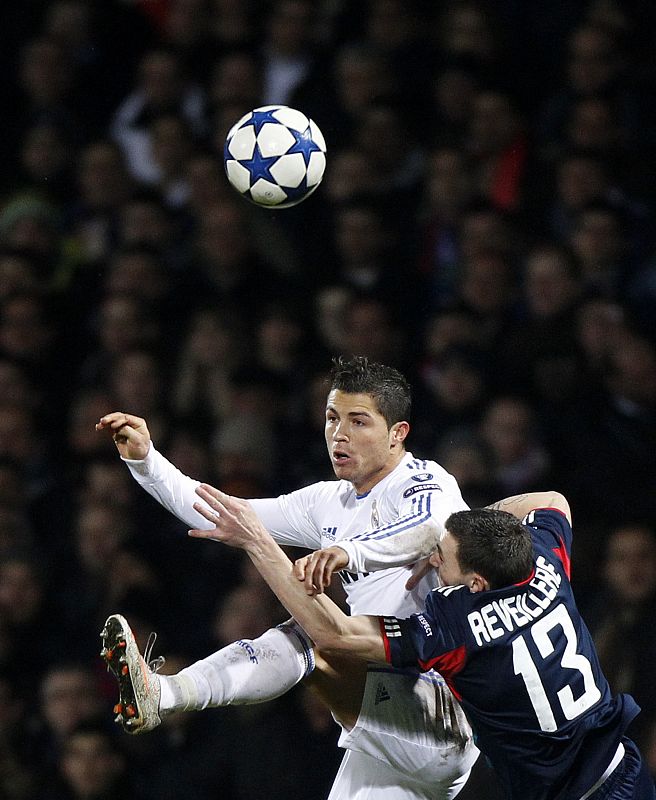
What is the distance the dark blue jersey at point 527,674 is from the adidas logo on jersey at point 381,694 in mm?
418

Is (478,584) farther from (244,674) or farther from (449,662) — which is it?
(244,674)

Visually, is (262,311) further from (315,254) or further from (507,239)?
(507,239)

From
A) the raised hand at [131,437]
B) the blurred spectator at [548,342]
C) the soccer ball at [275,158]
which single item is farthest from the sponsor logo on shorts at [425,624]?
the blurred spectator at [548,342]

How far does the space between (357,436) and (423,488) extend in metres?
0.29

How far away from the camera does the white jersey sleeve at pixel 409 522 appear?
3811 millimetres

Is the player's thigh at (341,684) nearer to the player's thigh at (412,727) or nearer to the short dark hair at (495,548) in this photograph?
the player's thigh at (412,727)

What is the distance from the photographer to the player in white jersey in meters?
4.16

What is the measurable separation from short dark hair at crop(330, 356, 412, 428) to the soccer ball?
3.08ft

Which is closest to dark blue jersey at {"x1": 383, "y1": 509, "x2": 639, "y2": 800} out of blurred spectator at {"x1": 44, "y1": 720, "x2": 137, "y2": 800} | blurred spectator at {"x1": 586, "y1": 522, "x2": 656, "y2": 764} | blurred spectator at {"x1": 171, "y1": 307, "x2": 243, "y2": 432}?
blurred spectator at {"x1": 586, "y1": 522, "x2": 656, "y2": 764}

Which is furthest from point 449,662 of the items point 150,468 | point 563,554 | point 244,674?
point 150,468

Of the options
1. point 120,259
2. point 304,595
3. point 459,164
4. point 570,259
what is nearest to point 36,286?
point 120,259

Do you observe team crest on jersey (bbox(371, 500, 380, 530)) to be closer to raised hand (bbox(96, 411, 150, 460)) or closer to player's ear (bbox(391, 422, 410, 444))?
player's ear (bbox(391, 422, 410, 444))

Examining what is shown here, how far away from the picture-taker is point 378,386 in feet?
14.2

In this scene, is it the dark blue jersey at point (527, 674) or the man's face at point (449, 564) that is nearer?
the dark blue jersey at point (527, 674)
